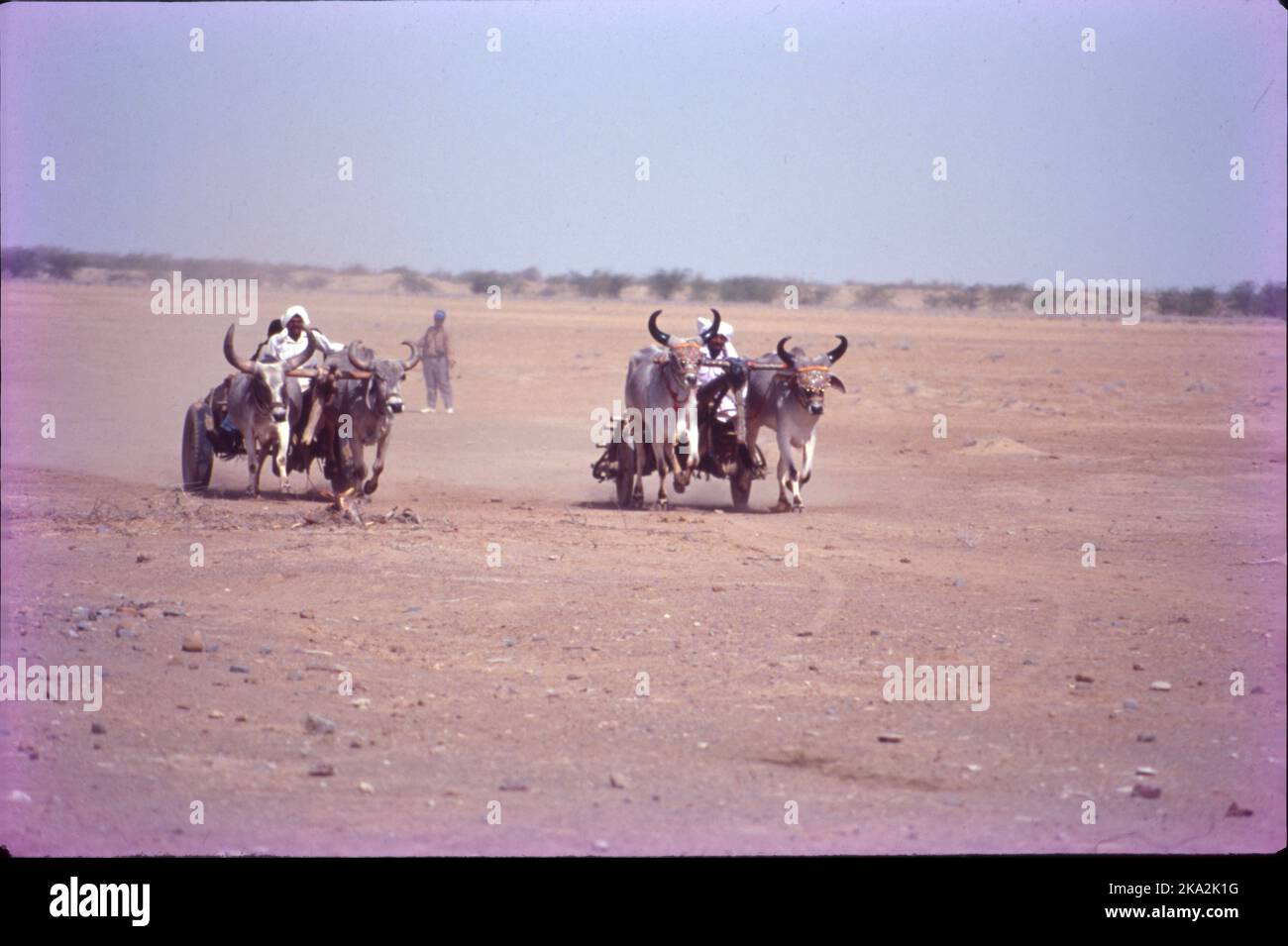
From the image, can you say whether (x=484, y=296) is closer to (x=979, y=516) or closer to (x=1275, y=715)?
(x=979, y=516)

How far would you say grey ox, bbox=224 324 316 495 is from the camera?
17.7 metres

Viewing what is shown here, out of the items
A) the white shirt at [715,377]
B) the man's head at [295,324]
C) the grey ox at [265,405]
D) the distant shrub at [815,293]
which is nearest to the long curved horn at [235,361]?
the grey ox at [265,405]

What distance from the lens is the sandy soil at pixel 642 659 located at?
7.70 metres

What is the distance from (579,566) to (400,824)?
655 cm

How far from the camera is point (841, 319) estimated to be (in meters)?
66.6

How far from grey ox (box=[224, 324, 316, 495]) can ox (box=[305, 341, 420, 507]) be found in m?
0.44

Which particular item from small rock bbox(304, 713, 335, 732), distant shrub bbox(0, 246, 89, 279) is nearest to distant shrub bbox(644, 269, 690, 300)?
distant shrub bbox(0, 246, 89, 279)

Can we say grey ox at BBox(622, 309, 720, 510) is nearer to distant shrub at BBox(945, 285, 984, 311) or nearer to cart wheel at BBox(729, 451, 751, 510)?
cart wheel at BBox(729, 451, 751, 510)

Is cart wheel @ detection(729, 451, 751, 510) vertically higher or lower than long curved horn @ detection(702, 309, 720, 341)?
lower

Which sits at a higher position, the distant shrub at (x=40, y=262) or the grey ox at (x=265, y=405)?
the distant shrub at (x=40, y=262)

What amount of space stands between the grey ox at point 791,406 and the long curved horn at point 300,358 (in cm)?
541

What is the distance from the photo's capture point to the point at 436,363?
1216 inches

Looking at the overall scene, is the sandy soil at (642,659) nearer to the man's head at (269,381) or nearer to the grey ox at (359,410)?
the grey ox at (359,410)

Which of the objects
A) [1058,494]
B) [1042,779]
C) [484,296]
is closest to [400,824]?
[1042,779]
